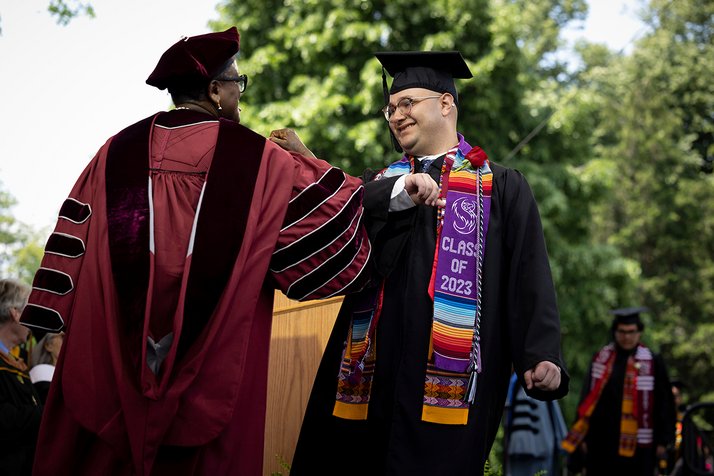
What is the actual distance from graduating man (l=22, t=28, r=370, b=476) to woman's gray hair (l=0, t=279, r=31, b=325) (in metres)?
2.57

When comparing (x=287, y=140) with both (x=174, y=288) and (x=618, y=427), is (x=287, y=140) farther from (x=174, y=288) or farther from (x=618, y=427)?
(x=618, y=427)

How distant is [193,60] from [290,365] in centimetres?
178

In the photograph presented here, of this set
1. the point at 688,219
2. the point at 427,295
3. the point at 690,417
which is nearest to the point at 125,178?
the point at 427,295

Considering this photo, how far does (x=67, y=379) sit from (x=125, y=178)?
74 centimetres

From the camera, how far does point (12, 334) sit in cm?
562

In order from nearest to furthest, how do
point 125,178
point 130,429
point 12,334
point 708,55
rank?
point 130,429 → point 125,178 → point 12,334 → point 708,55

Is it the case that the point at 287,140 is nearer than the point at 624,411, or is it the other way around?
the point at 287,140

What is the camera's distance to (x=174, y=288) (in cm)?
321

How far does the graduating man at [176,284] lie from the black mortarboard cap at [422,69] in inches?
37.9

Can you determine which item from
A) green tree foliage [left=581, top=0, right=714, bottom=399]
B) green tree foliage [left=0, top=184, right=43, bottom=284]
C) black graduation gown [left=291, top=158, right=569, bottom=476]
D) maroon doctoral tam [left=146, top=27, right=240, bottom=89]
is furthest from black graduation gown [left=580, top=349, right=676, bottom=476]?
green tree foliage [left=0, top=184, right=43, bottom=284]

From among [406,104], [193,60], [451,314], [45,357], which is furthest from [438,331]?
[45,357]

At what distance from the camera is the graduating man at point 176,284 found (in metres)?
3.11

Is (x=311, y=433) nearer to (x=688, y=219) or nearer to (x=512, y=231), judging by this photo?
(x=512, y=231)

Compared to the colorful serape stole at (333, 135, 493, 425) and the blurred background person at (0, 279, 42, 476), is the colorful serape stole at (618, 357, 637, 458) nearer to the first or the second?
the blurred background person at (0, 279, 42, 476)
